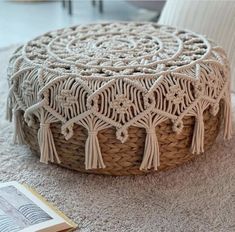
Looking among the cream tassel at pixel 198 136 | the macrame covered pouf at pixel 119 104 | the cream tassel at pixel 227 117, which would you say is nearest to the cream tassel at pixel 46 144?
the macrame covered pouf at pixel 119 104

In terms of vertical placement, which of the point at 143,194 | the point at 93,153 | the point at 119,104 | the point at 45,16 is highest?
the point at 119,104

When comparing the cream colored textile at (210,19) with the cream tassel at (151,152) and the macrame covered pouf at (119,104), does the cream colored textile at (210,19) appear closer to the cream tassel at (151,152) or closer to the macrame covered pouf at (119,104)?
the macrame covered pouf at (119,104)

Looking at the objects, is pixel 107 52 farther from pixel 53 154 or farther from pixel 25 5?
pixel 25 5

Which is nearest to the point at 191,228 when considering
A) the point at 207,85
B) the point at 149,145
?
the point at 149,145

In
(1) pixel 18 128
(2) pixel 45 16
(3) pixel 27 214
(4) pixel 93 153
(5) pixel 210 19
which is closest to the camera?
(3) pixel 27 214

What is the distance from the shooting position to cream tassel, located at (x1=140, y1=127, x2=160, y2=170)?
1357 millimetres

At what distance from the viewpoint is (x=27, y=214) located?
1.27 metres

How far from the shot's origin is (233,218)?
1.29 m

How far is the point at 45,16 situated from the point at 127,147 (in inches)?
90.4

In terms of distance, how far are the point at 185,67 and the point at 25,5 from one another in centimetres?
262

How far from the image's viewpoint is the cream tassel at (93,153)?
1.35 m

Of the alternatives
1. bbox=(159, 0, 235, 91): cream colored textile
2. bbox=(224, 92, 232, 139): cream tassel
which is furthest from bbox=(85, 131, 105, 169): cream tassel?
bbox=(159, 0, 235, 91): cream colored textile

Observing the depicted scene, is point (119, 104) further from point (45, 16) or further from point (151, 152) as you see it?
point (45, 16)

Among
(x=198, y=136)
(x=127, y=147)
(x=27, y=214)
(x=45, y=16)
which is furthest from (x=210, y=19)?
(x=45, y=16)
